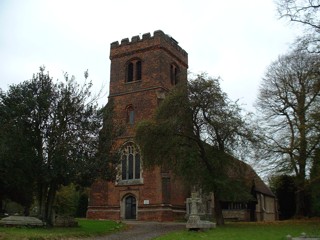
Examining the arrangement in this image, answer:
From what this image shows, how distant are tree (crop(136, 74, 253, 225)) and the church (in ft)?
25.5

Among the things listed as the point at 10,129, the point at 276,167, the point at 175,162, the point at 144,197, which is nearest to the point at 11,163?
the point at 10,129

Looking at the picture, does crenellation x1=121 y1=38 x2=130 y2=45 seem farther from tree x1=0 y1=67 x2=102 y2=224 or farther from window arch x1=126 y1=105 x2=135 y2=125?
tree x1=0 y1=67 x2=102 y2=224

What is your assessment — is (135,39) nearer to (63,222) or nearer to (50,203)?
(50,203)

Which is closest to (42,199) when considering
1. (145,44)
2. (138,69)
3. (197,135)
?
(197,135)

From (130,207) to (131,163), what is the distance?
12.6 feet

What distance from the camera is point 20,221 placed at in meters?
20.1

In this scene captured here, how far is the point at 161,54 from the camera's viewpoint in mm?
38188

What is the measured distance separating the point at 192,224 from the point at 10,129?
420 inches

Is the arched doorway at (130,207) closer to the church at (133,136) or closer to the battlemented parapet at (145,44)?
the church at (133,136)

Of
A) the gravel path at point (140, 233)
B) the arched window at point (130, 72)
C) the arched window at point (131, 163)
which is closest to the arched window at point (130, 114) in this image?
the arched window at point (131, 163)

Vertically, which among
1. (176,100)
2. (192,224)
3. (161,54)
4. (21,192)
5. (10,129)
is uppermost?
(161,54)

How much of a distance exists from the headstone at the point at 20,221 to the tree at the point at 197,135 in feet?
24.9

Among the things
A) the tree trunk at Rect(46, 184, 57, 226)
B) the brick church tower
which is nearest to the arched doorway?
the brick church tower

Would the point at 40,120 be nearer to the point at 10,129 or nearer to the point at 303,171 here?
the point at 10,129
